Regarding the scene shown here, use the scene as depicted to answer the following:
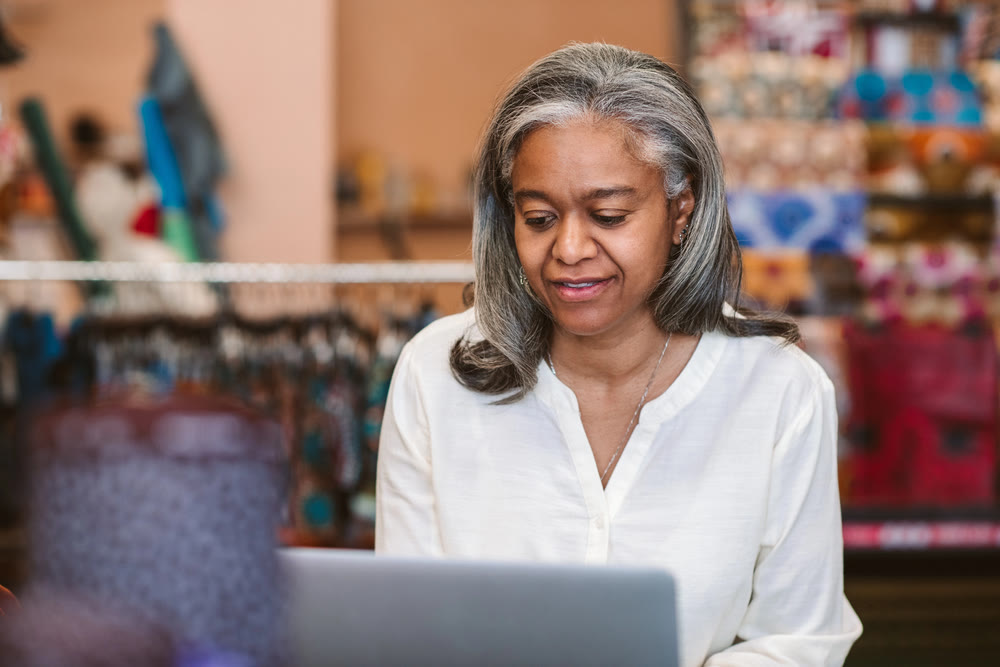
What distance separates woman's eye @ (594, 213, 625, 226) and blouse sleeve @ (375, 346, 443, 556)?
1.23 ft

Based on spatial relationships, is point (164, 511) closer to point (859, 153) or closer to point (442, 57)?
point (859, 153)

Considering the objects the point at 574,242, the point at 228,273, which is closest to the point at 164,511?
the point at 574,242

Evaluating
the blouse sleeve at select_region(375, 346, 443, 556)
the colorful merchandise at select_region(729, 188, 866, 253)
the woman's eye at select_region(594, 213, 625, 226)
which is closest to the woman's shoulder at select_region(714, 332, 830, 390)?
the woman's eye at select_region(594, 213, 625, 226)

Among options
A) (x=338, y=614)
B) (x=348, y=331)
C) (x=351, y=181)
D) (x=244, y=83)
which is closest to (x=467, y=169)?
(x=351, y=181)

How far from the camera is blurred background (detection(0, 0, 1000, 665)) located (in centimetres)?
285

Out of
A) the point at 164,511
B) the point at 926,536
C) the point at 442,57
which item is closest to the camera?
the point at 164,511

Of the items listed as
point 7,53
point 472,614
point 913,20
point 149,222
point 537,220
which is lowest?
point 149,222

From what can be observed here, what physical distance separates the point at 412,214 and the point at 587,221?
14.4 feet

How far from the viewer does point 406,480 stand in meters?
1.49

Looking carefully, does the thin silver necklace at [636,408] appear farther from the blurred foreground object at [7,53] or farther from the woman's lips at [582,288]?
the blurred foreground object at [7,53]

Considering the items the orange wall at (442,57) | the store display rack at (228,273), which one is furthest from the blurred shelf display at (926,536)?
the orange wall at (442,57)

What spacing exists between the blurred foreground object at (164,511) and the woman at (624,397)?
0.82m

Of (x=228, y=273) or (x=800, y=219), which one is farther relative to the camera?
(x=800, y=219)

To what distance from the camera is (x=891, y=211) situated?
4059 mm
